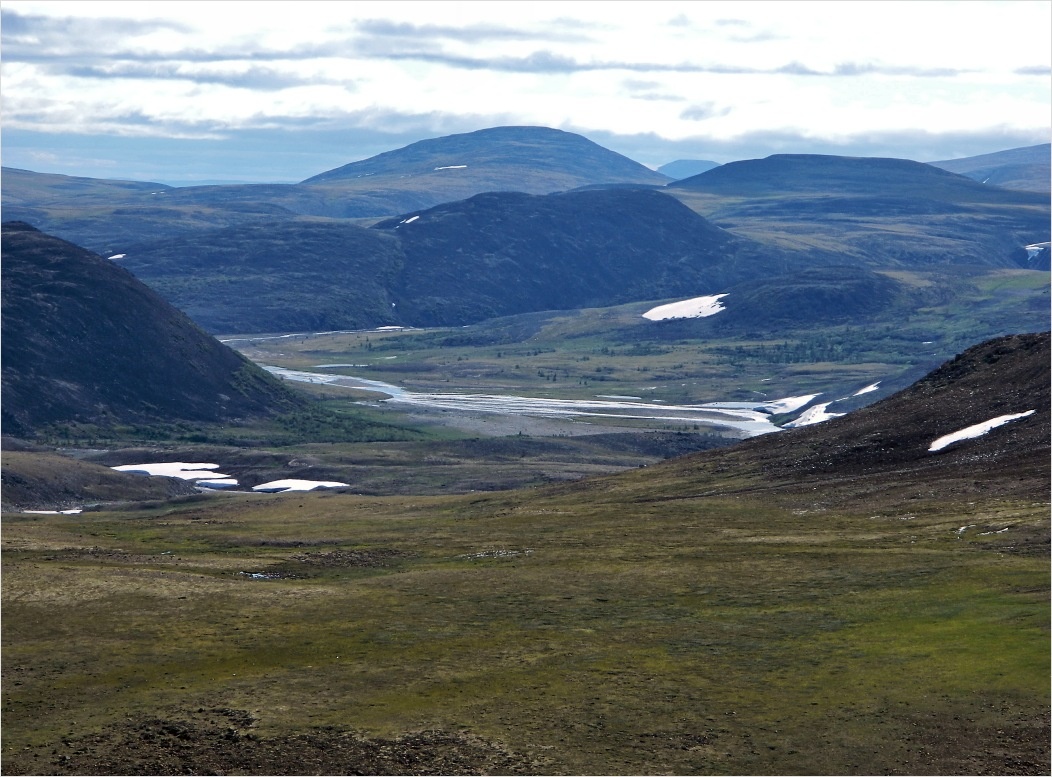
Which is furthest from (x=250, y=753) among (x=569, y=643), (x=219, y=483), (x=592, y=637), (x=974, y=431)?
(x=219, y=483)

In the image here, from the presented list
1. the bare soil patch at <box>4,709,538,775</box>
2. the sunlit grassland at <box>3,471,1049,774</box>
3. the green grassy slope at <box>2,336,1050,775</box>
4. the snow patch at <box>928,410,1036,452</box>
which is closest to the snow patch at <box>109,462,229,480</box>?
the green grassy slope at <box>2,336,1050,775</box>

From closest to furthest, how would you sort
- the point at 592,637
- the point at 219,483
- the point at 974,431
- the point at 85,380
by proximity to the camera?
the point at 592,637 → the point at 974,431 → the point at 219,483 → the point at 85,380

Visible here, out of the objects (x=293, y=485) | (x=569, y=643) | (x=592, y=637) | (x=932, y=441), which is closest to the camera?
(x=569, y=643)

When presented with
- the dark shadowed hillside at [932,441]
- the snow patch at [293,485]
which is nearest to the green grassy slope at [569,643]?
the dark shadowed hillside at [932,441]

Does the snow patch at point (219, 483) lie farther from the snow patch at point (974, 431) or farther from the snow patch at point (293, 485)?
the snow patch at point (974, 431)

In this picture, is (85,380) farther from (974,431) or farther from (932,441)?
(974,431)

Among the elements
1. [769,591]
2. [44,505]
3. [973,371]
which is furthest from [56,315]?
[769,591]
